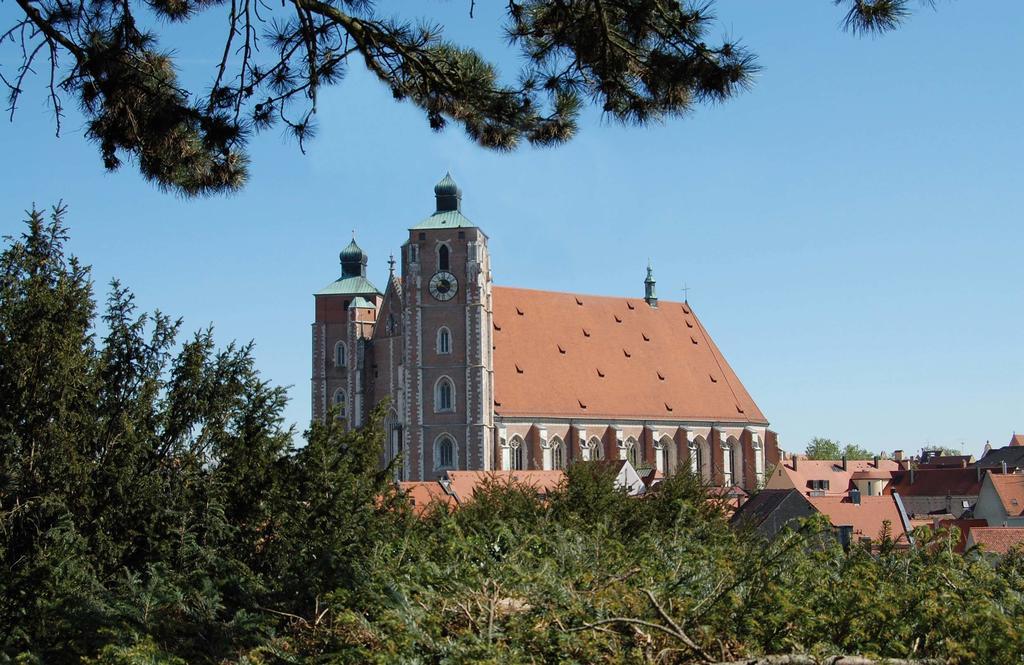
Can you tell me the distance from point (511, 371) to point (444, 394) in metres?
5.27

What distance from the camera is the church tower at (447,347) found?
54.3 metres

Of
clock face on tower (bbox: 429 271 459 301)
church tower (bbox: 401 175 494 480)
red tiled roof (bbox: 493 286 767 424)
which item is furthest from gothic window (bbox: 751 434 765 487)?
clock face on tower (bbox: 429 271 459 301)

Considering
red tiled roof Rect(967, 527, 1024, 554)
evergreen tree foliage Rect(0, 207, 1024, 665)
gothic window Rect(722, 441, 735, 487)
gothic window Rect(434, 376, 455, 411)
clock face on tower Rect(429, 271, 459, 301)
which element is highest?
clock face on tower Rect(429, 271, 459, 301)

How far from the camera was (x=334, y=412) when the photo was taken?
10.8 m

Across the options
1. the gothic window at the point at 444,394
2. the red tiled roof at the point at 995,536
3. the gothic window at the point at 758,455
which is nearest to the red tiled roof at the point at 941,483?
the gothic window at the point at 758,455

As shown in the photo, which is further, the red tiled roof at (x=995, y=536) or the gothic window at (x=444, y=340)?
the gothic window at (x=444, y=340)

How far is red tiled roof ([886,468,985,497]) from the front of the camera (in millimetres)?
66625

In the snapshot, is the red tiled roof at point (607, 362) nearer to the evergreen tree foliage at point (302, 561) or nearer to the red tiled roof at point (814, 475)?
the red tiled roof at point (814, 475)

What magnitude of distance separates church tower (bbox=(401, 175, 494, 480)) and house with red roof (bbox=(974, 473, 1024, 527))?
21538mm

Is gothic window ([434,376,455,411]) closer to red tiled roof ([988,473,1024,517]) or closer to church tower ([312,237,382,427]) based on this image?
church tower ([312,237,382,427])

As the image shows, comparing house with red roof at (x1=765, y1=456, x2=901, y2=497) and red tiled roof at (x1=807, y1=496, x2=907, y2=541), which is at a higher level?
house with red roof at (x1=765, y1=456, x2=901, y2=497)

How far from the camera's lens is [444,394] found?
55.0 metres

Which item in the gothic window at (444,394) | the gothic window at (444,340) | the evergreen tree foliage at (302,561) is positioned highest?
the gothic window at (444,340)

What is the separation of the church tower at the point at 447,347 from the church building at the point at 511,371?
2.3 inches
